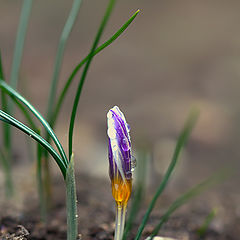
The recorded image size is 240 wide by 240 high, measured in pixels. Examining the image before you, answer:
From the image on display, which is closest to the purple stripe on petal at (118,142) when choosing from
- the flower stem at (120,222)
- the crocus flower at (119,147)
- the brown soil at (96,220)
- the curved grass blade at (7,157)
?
the crocus flower at (119,147)

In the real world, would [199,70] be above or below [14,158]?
above

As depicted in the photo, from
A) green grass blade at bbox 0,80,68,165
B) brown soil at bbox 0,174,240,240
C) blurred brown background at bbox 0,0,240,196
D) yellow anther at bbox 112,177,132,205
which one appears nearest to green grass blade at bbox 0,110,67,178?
green grass blade at bbox 0,80,68,165

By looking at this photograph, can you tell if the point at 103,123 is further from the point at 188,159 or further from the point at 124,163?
the point at 124,163

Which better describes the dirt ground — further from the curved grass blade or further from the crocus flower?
the crocus flower

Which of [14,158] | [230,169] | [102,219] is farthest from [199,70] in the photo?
[102,219]

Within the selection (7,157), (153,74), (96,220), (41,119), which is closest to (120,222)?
(41,119)

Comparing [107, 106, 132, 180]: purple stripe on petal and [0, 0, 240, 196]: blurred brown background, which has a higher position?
[0, 0, 240, 196]: blurred brown background

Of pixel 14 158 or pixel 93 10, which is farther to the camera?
pixel 93 10
